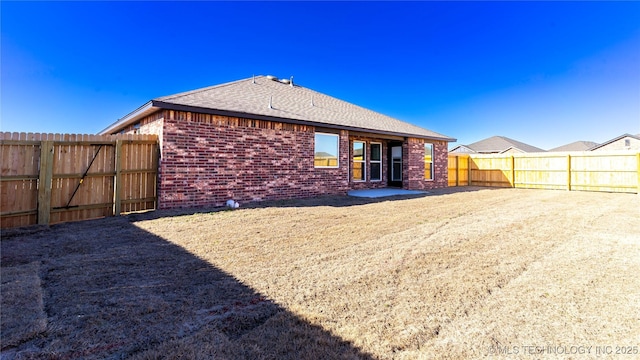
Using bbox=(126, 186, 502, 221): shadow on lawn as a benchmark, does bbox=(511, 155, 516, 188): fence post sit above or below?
above

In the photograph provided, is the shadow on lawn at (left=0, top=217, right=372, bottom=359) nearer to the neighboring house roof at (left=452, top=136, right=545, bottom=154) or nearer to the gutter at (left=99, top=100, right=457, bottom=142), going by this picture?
the gutter at (left=99, top=100, right=457, bottom=142)

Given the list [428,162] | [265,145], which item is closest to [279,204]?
[265,145]

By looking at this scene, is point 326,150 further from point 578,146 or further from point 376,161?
point 578,146

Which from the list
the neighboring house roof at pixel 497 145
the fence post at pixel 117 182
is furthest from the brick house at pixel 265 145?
the neighboring house roof at pixel 497 145

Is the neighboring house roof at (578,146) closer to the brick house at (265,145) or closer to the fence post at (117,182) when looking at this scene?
the brick house at (265,145)

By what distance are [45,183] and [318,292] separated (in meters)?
7.03

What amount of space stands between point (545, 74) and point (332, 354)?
20261 mm

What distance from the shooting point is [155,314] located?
2.49 meters

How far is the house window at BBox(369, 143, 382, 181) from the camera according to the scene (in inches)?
559

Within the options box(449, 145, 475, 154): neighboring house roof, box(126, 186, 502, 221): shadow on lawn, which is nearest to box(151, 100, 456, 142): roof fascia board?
box(126, 186, 502, 221): shadow on lawn

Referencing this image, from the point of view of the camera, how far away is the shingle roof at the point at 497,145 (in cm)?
3716

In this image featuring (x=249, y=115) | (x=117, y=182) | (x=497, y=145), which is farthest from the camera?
(x=497, y=145)

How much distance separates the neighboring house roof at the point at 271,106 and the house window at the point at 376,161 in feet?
3.94

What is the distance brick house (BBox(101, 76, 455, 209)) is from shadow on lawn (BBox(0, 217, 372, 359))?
4012mm
